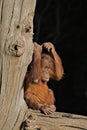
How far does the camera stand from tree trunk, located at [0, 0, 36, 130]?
449cm

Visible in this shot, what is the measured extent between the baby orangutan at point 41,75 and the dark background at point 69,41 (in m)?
3.06

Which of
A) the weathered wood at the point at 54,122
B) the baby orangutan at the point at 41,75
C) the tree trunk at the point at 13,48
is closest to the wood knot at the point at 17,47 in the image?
the tree trunk at the point at 13,48

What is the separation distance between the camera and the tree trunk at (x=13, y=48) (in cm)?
449

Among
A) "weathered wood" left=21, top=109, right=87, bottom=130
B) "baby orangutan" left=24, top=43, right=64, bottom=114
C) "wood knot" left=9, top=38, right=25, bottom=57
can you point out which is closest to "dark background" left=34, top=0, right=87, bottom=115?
"baby orangutan" left=24, top=43, right=64, bottom=114

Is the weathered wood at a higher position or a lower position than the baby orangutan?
lower

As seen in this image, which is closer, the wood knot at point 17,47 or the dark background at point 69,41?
the wood knot at point 17,47

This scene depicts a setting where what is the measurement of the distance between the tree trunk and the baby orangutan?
1.85 feet

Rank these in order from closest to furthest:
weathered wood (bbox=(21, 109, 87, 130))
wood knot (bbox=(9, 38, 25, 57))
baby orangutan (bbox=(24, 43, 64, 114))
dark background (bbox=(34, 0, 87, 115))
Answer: wood knot (bbox=(9, 38, 25, 57)) → weathered wood (bbox=(21, 109, 87, 130)) → baby orangutan (bbox=(24, 43, 64, 114)) → dark background (bbox=(34, 0, 87, 115))

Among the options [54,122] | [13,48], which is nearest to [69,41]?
[54,122]

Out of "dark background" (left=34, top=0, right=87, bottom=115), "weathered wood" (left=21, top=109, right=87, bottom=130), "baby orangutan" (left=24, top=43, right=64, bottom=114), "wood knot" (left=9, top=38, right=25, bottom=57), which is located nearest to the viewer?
"wood knot" (left=9, top=38, right=25, bottom=57)

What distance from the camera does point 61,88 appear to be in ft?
35.3

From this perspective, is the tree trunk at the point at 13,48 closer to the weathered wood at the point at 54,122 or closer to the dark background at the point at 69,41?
the weathered wood at the point at 54,122

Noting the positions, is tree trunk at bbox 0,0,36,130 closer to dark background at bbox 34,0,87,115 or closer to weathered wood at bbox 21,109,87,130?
weathered wood at bbox 21,109,87,130

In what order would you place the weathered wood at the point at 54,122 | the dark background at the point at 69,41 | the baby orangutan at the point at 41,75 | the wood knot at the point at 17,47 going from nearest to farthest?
1. the wood knot at the point at 17,47
2. the weathered wood at the point at 54,122
3. the baby orangutan at the point at 41,75
4. the dark background at the point at 69,41
